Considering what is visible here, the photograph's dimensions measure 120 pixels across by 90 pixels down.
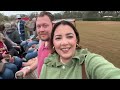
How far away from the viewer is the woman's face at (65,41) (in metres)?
0.97

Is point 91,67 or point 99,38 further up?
point 91,67

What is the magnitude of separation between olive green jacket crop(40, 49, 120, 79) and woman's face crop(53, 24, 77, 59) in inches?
1.4

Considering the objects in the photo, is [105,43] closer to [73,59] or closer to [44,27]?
[44,27]

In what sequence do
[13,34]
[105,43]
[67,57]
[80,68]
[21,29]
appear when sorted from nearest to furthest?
[80,68] < [67,57] < [21,29] < [13,34] < [105,43]

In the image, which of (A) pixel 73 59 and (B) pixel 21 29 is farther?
(B) pixel 21 29

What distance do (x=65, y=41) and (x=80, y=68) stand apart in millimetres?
141

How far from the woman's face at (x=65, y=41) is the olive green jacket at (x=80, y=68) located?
3 centimetres

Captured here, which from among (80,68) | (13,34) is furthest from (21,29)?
(80,68)

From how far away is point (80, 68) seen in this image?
2.95 ft

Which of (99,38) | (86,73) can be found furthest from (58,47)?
(99,38)
